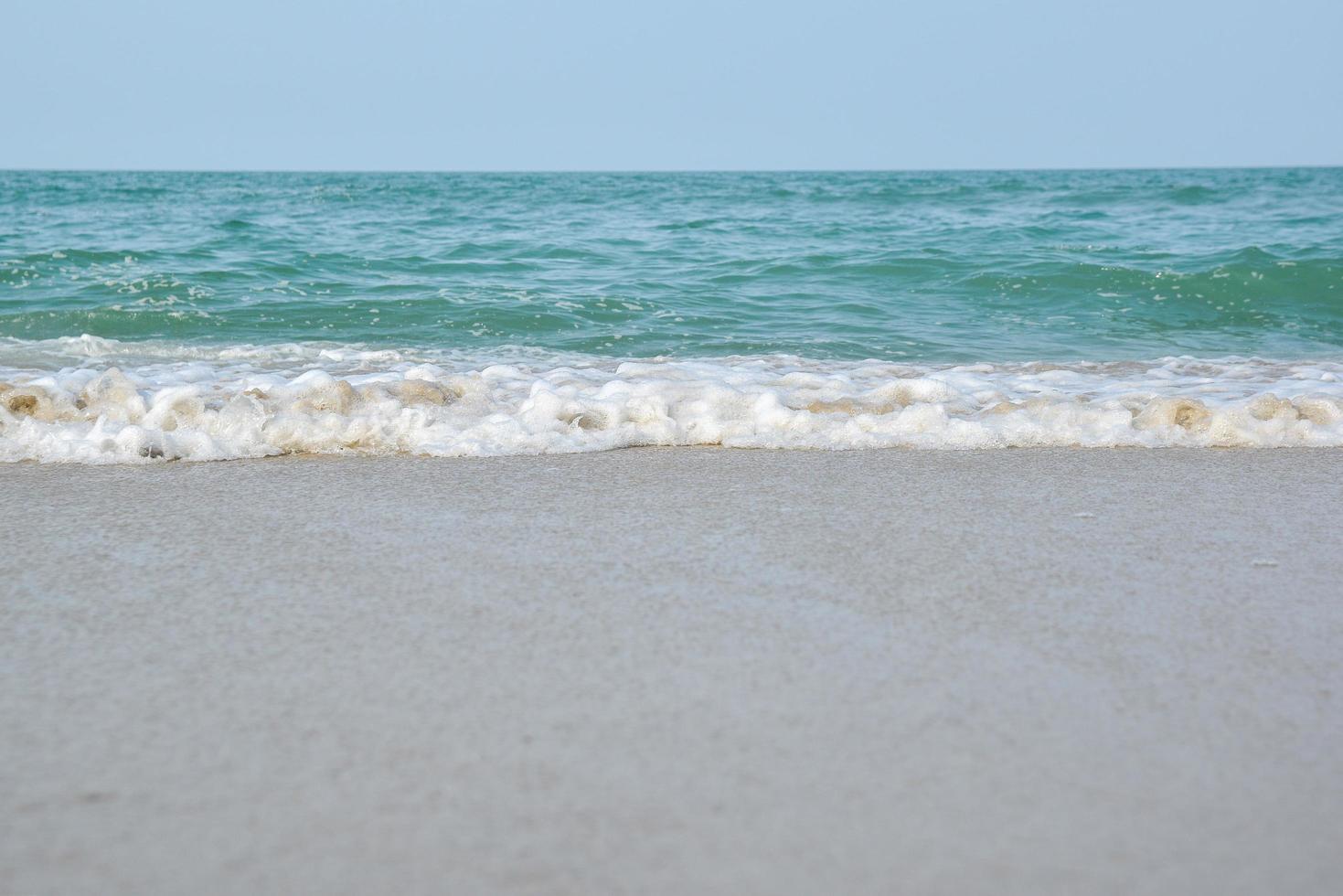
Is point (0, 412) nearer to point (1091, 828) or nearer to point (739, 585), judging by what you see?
point (739, 585)

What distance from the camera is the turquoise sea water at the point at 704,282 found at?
6.11 metres

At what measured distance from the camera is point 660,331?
240 inches

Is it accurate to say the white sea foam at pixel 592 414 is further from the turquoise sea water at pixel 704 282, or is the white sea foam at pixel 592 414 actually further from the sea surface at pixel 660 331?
the turquoise sea water at pixel 704 282

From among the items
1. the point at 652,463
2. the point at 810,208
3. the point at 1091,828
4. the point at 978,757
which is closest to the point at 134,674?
the point at 978,757

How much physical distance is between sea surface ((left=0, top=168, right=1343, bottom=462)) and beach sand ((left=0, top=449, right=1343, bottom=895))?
0.70m

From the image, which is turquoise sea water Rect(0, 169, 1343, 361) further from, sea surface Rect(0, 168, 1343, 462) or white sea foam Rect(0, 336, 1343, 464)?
white sea foam Rect(0, 336, 1343, 464)

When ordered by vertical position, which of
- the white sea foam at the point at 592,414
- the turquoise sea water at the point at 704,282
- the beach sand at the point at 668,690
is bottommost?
the beach sand at the point at 668,690

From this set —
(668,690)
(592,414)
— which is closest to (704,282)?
(592,414)

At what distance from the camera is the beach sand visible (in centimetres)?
121

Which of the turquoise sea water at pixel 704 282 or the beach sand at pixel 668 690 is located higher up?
the turquoise sea water at pixel 704 282

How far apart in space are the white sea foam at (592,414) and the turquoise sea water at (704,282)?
1.62 meters

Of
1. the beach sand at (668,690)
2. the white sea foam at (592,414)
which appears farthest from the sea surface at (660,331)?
the beach sand at (668,690)

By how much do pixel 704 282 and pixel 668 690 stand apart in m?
6.64

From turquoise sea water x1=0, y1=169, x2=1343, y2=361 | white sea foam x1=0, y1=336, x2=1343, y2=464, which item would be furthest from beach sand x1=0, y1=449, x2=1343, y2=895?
turquoise sea water x1=0, y1=169, x2=1343, y2=361
